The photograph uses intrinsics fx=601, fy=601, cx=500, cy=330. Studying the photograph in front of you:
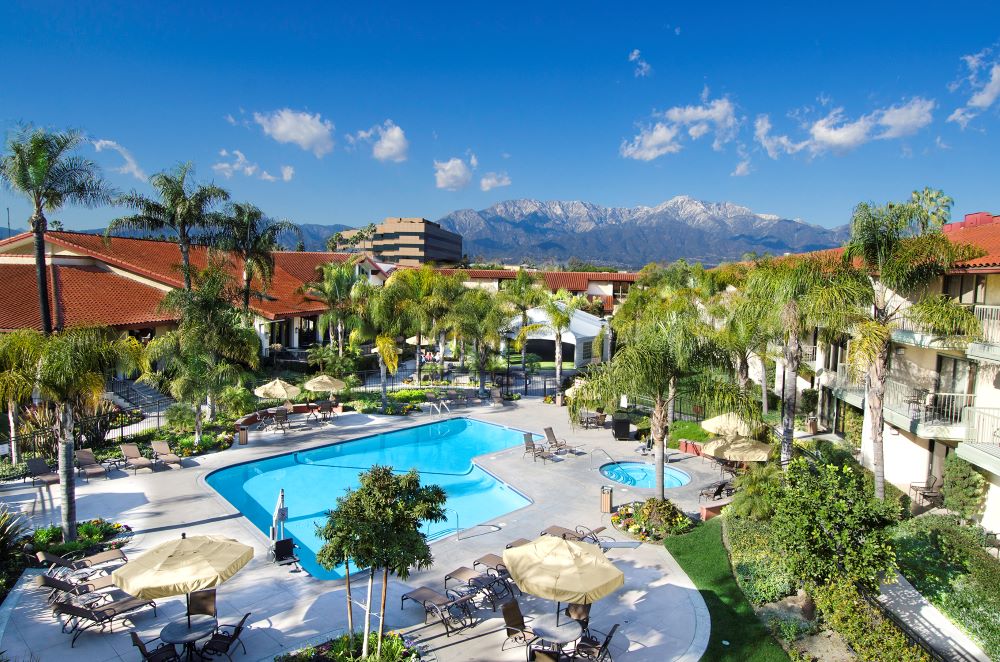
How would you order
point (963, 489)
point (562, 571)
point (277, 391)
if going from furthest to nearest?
point (277, 391) → point (963, 489) → point (562, 571)

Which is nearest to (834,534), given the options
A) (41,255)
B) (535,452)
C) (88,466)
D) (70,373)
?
(535,452)

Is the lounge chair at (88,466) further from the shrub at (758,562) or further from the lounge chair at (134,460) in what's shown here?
the shrub at (758,562)

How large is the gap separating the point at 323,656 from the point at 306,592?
2.94m

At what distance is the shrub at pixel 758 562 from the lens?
11.9 meters

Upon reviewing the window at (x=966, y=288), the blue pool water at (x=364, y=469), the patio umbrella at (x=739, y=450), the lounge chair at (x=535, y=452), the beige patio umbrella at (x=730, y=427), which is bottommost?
the blue pool water at (x=364, y=469)

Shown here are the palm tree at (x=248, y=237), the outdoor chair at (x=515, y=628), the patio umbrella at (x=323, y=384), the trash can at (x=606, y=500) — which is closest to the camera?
the outdoor chair at (x=515, y=628)

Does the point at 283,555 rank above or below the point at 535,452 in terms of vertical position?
above

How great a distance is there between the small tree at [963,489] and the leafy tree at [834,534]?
25.0ft

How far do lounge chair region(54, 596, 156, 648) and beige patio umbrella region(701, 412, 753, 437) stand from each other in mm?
16139

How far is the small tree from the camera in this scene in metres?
15.8

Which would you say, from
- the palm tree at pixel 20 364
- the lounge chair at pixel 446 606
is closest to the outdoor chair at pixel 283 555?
the lounge chair at pixel 446 606

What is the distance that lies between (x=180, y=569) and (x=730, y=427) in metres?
16.1

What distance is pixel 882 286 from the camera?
16016 millimetres

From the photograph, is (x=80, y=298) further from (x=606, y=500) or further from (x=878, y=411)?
(x=878, y=411)
